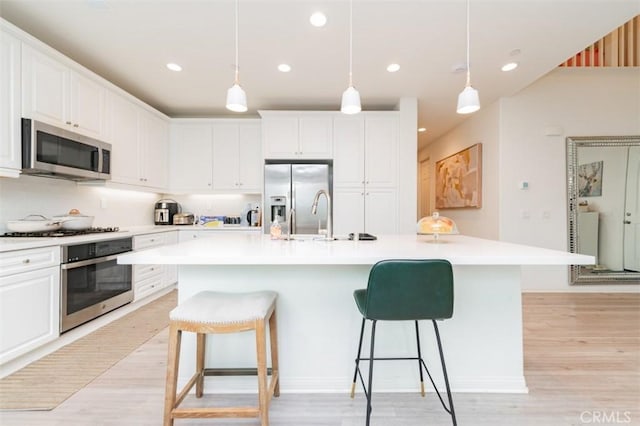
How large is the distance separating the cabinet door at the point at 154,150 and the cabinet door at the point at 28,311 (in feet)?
5.81

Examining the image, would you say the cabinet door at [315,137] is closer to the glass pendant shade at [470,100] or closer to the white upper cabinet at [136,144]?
the white upper cabinet at [136,144]

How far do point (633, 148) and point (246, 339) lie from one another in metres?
5.19

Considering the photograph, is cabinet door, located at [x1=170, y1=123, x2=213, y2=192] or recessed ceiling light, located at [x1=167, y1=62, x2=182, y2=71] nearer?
recessed ceiling light, located at [x1=167, y1=62, x2=182, y2=71]

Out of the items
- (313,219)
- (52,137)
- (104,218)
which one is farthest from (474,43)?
(104,218)

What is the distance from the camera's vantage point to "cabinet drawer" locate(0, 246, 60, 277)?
1776mm

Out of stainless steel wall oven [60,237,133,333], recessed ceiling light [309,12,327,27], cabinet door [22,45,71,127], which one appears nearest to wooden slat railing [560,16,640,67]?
recessed ceiling light [309,12,327,27]

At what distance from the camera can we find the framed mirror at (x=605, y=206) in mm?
3654

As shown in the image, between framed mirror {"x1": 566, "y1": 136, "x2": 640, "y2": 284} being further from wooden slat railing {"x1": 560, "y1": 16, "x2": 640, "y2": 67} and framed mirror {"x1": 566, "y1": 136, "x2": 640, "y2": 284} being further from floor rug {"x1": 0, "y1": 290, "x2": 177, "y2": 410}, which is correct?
floor rug {"x1": 0, "y1": 290, "x2": 177, "y2": 410}

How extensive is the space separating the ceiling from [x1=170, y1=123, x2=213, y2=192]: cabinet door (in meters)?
0.64

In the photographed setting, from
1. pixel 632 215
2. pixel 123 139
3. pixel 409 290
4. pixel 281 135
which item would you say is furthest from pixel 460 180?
pixel 123 139

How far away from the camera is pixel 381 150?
3773mm

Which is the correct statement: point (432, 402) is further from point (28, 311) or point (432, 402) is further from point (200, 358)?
point (28, 311)

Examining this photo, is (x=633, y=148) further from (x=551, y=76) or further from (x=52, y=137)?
(x=52, y=137)

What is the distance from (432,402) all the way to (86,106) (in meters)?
3.74
